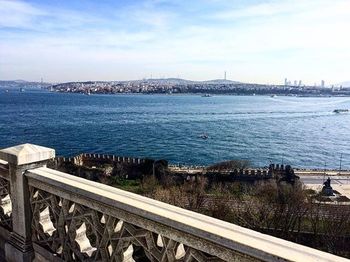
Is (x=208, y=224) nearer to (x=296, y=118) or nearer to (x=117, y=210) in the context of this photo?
(x=117, y=210)

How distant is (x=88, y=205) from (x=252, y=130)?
85.4 metres

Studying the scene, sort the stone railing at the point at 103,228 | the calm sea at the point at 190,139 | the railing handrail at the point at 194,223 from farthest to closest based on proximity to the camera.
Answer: the calm sea at the point at 190,139 → the stone railing at the point at 103,228 → the railing handrail at the point at 194,223

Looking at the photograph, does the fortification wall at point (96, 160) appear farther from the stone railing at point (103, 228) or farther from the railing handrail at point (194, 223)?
the railing handrail at point (194, 223)

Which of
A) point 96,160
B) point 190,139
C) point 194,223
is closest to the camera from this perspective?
point 194,223

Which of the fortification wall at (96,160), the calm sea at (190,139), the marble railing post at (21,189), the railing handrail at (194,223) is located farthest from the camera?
the calm sea at (190,139)

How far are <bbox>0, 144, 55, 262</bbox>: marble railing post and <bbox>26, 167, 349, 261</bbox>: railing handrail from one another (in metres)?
0.39

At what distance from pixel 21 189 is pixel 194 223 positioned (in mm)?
2622

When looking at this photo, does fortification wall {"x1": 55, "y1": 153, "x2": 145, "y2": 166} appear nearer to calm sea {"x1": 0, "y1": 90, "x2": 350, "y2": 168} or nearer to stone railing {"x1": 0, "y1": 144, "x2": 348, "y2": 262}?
calm sea {"x1": 0, "y1": 90, "x2": 350, "y2": 168}

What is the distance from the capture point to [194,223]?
282 centimetres

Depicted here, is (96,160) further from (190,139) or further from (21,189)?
(21,189)

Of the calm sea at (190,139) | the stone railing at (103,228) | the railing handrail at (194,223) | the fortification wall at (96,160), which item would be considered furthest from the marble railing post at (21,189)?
the calm sea at (190,139)

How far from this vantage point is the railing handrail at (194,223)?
236cm

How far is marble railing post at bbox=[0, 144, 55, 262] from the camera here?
4398 mm

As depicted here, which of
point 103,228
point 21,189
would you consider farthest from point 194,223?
point 21,189
